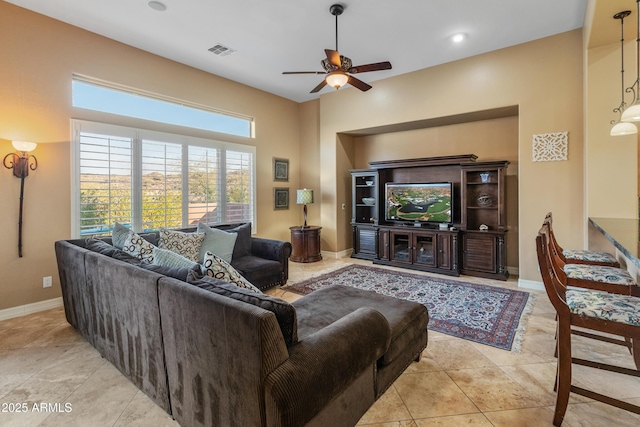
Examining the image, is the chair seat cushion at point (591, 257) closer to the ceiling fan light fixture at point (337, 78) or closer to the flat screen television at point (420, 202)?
the flat screen television at point (420, 202)

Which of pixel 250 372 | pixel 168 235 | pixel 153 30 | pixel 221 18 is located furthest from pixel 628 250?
pixel 153 30

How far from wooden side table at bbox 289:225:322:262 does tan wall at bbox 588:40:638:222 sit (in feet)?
13.4

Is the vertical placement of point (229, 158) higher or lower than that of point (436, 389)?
higher

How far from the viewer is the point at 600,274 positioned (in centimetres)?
234

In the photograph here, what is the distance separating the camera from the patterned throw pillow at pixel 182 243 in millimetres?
3559

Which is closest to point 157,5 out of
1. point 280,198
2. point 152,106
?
point 152,106

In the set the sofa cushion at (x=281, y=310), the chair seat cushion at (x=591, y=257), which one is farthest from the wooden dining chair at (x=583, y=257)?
the sofa cushion at (x=281, y=310)

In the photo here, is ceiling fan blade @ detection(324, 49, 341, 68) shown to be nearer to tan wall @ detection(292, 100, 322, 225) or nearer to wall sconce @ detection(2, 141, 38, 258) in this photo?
wall sconce @ detection(2, 141, 38, 258)

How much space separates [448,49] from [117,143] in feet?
15.7

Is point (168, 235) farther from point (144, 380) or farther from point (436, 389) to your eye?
point (436, 389)

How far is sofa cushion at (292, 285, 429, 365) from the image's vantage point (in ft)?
6.49

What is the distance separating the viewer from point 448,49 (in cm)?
436

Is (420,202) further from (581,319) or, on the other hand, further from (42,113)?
(42,113)

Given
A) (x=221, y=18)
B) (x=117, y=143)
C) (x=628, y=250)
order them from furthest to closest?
1. (x=117, y=143)
2. (x=221, y=18)
3. (x=628, y=250)
